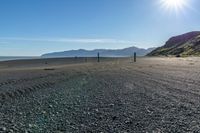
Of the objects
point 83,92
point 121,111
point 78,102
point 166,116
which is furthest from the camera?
point 83,92

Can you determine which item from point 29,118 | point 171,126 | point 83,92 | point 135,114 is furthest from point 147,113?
point 83,92

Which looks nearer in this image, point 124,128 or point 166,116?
point 124,128

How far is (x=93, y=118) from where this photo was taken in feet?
27.7

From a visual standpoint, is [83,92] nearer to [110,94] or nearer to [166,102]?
[110,94]

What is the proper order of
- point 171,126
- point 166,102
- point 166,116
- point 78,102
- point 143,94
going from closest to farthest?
point 171,126 < point 166,116 < point 166,102 < point 78,102 < point 143,94

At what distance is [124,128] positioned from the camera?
24.0ft

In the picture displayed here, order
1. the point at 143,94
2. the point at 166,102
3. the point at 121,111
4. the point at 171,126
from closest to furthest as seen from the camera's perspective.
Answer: the point at 171,126 < the point at 121,111 < the point at 166,102 < the point at 143,94

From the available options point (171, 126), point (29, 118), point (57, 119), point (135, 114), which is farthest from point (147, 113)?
point (29, 118)

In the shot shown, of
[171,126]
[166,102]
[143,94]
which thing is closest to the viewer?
[171,126]

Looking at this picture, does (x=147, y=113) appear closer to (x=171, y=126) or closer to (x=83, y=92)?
(x=171, y=126)

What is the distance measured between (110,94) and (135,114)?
378 centimetres

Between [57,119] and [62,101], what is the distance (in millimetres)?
2765

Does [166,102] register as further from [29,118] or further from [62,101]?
[29,118]

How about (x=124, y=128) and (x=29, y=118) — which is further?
(x=29, y=118)
